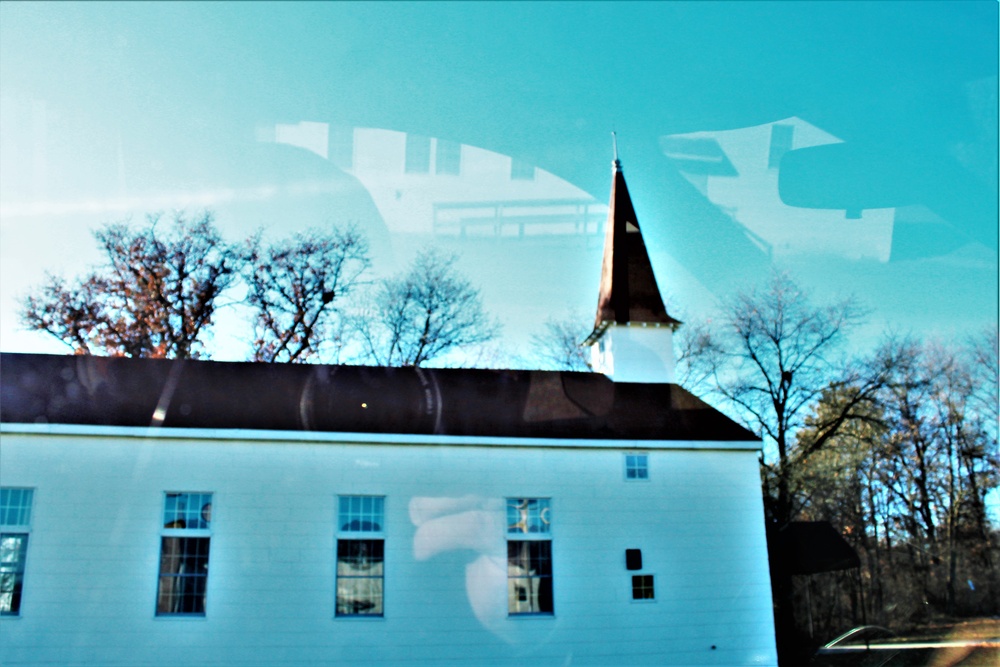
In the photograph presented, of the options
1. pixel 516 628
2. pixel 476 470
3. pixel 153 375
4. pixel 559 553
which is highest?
pixel 153 375

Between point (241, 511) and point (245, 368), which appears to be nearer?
point (241, 511)

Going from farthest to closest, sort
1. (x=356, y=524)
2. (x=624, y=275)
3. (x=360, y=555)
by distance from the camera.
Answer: (x=624, y=275) < (x=356, y=524) < (x=360, y=555)

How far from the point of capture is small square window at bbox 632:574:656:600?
13844 millimetres

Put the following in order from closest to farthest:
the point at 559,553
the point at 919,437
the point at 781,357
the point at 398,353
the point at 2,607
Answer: the point at 2,607 → the point at 559,553 → the point at 781,357 → the point at 398,353 → the point at 919,437

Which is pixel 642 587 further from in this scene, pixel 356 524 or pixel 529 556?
pixel 356 524

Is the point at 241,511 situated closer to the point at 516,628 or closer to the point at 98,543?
the point at 98,543

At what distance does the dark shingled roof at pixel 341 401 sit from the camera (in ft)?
43.7

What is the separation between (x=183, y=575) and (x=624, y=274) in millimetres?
10969

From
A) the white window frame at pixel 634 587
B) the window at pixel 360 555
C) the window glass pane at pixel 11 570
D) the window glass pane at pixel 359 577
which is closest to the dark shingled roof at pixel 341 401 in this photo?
the window at pixel 360 555

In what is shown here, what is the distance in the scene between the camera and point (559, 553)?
13.8m

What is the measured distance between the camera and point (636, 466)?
14547 millimetres

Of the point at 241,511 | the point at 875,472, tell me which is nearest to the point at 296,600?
the point at 241,511

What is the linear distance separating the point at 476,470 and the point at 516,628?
2650 millimetres

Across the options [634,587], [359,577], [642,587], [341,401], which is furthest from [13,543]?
[642,587]
